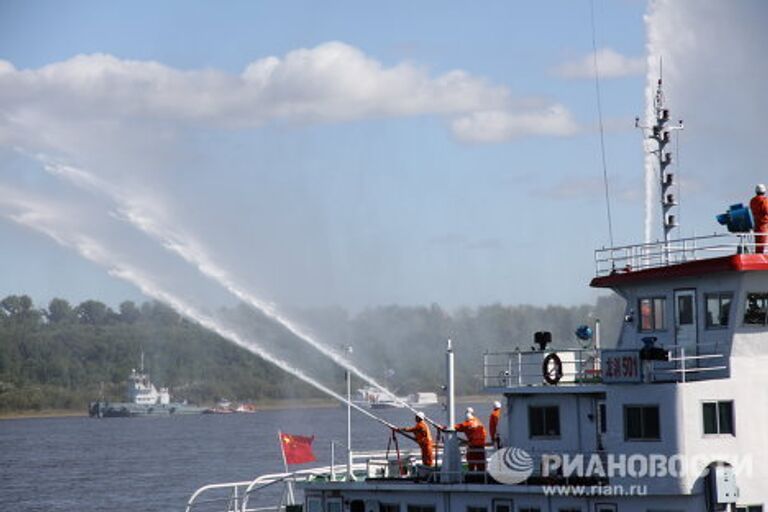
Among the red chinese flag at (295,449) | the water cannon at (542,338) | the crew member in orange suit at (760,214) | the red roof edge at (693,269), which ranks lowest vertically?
the red chinese flag at (295,449)

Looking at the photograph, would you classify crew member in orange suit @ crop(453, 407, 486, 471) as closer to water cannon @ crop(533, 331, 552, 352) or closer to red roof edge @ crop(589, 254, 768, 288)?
water cannon @ crop(533, 331, 552, 352)

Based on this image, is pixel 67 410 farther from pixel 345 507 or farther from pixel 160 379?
pixel 345 507

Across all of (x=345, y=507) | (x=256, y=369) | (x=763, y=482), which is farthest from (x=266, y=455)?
(x=763, y=482)

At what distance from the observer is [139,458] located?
3942 inches

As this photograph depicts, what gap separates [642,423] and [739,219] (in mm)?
5097

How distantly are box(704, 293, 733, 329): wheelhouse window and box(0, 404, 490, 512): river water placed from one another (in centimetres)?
3771

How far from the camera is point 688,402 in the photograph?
30.0m

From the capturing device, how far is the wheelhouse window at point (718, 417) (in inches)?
1186

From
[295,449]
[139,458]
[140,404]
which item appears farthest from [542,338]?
[140,404]

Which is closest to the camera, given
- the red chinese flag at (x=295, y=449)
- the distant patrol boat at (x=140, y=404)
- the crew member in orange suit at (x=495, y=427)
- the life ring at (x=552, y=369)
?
the life ring at (x=552, y=369)

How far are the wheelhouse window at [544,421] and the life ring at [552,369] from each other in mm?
700

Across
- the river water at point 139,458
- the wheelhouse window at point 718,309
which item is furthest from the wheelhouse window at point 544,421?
the river water at point 139,458

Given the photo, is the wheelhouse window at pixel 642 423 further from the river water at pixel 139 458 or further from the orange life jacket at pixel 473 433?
the river water at pixel 139 458

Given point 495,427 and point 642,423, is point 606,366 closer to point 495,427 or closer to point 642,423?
point 642,423
